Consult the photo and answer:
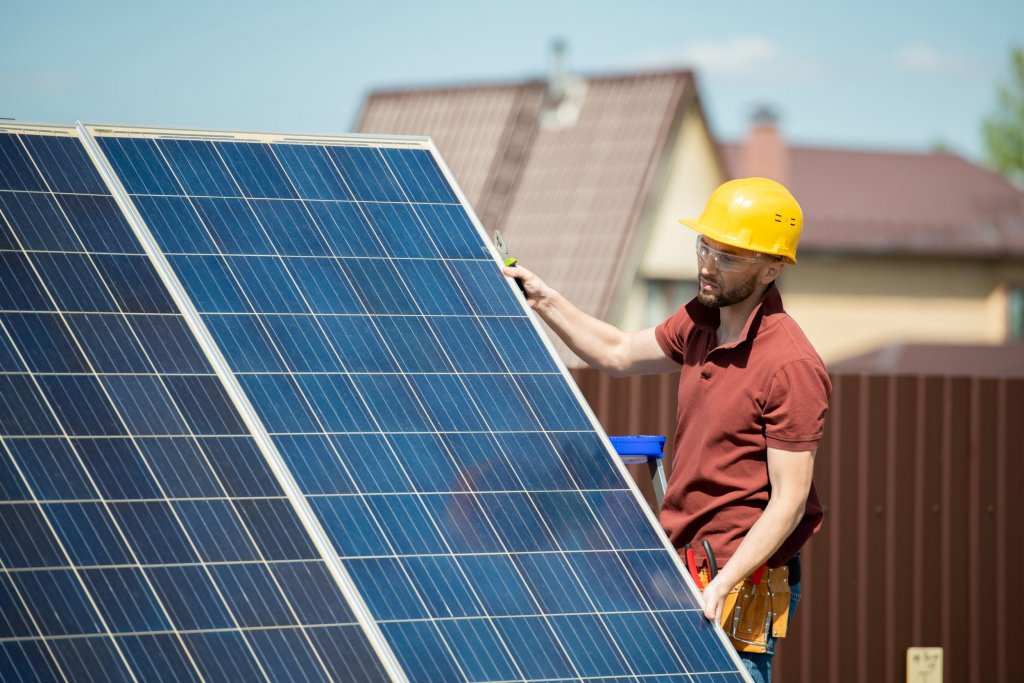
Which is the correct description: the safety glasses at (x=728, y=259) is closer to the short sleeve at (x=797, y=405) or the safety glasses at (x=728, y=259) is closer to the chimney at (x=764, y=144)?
the short sleeve at (x=797, y=405)

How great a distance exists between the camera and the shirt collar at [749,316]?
211 inches

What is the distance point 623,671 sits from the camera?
4520 mm

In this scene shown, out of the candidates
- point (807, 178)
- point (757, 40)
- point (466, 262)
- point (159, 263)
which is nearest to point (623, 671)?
point (466, 262)

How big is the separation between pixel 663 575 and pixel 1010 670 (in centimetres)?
670

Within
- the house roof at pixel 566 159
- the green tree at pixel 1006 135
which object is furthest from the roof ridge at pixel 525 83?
the green tree at pixel 1006 135

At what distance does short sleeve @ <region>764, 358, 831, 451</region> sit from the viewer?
5094 mm

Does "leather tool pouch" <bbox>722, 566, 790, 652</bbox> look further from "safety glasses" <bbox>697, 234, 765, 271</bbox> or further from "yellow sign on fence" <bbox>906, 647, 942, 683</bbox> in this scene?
"yellow sign on fence" <bbox>906, 647, 942, 683</bbox>

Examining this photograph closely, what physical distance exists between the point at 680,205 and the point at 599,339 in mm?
23685

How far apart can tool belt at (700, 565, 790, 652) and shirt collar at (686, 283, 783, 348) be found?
35.0 inches

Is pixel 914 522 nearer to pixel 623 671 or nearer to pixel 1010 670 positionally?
pixel 1010 670

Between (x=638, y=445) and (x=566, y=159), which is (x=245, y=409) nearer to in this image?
(x=638, y=445)

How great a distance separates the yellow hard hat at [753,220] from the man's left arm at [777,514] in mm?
780

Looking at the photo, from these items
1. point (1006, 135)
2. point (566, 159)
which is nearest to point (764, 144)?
point (566, 159)

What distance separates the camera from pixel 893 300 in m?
39.4
